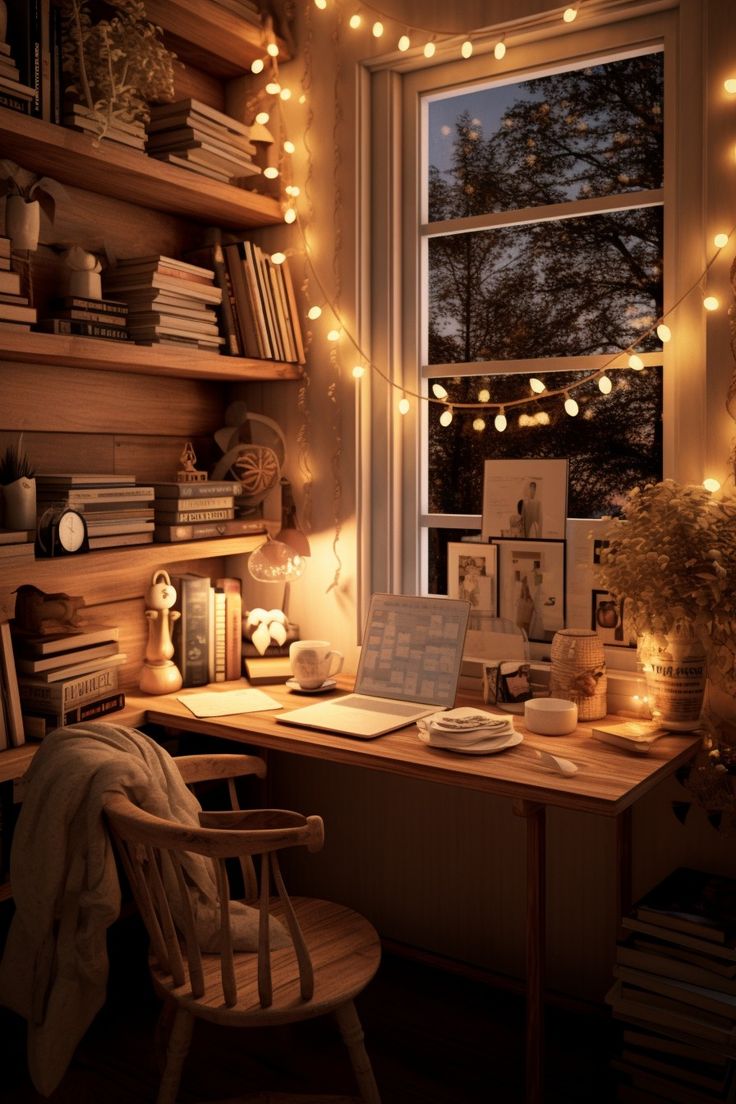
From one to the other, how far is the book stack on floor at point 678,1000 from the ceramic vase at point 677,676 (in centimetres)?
37

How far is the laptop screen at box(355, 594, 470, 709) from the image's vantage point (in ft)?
8.20

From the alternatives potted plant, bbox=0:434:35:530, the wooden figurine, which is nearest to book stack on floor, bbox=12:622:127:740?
the wooden figurine

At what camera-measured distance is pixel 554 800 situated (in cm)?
186

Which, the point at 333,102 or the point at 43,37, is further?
the point at 333,102

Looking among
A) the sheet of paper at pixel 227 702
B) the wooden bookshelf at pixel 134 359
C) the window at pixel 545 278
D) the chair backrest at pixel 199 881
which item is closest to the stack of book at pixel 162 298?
the wooden bookshelf at pixel 134 359

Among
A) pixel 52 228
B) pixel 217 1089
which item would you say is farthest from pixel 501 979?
pixel 52 228

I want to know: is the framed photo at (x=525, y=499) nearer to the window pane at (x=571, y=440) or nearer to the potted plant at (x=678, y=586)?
the window pane at (x=571, y=440)

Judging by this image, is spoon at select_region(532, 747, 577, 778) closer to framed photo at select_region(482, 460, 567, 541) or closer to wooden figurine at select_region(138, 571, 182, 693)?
framed photo at select_region(482, 460, 567, 541)

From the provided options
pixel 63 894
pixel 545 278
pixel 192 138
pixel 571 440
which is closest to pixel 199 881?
pixel 63 894

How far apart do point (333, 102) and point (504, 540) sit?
128cm

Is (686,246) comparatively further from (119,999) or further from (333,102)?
(119,999)

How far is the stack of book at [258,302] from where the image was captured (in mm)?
2770

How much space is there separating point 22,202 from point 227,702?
123 cm

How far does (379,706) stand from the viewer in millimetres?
2467
